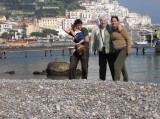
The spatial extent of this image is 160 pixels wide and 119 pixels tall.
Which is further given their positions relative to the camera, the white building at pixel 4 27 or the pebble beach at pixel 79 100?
the white building at pixel 4 27

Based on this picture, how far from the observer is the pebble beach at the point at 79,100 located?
615 centimetres

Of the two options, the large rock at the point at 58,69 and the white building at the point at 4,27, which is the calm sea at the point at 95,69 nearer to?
the large rock at the point at 58,69

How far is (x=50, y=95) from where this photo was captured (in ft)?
24.8

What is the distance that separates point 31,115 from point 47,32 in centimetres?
15521

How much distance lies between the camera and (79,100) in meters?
7.08

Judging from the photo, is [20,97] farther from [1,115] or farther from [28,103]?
[1,115]

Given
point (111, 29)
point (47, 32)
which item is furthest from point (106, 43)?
point (47, 32)

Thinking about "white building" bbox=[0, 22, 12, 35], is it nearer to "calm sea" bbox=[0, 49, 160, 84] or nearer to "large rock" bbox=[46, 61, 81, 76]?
"calm sea" bbox=[0, 49, 160, 84]

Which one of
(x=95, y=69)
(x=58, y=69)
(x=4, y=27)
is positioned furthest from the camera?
(x=4, y=27)

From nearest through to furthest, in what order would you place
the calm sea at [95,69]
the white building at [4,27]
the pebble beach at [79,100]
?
the pebble beach at [79,100]
the calm sea at [95,69]
the white building at [4,27]

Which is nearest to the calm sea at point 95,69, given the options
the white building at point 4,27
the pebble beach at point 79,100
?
the pebble beach at point 79,100

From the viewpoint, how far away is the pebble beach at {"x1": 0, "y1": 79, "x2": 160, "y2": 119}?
6.15 metres

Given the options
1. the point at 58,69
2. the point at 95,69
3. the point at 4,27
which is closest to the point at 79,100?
the point at 58,69

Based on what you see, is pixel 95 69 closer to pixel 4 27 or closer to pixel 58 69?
pixel 58 69
